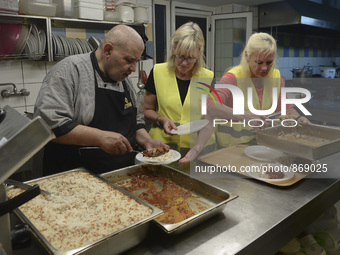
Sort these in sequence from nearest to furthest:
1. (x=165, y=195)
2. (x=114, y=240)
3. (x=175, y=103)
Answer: (x=114, y=240) < (x=165, y=195) < (x=175, y=103)

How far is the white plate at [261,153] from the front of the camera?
1672 mm

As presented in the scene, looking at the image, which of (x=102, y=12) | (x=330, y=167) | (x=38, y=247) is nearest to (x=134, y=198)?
(x=38, y=247)

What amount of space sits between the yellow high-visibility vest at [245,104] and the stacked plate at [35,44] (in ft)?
5.71

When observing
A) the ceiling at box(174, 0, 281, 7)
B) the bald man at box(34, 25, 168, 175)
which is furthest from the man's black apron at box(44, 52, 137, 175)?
the ceiling at box(174, 0, 281, 7)

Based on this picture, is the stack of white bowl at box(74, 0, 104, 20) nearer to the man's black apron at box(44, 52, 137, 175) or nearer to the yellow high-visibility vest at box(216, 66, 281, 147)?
the man's black apron at box(44, 52, 137, 175)

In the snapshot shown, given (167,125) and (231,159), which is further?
(167,125)

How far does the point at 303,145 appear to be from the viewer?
1.39 m

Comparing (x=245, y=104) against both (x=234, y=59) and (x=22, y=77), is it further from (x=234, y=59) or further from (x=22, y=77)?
(x=234, y=59)

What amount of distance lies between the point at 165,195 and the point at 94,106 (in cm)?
64

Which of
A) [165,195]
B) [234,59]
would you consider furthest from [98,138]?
[234,59]

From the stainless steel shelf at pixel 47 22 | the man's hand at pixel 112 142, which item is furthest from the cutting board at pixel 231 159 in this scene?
the stainless steel shelf at pixel 47 22

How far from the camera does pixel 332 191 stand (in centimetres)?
142

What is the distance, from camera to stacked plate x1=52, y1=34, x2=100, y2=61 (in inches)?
110

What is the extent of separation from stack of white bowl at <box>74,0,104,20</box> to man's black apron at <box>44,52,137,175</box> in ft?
4.83
